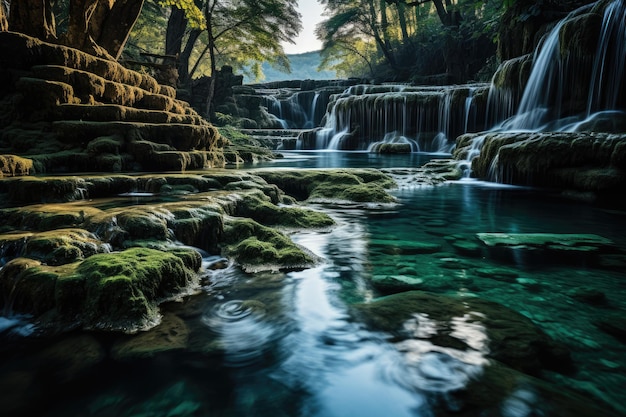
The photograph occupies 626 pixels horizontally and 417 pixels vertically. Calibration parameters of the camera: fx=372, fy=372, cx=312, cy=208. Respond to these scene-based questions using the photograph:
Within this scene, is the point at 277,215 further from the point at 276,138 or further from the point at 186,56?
the point at 186,56

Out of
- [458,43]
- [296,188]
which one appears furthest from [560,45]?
[458,43]

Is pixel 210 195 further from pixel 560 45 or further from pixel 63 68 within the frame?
pixel 560 45

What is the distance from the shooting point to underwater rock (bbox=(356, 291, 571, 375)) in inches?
85.7

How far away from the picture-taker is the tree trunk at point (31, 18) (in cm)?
972

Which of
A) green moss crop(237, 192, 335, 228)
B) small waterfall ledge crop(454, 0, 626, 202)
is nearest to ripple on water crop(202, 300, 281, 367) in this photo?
green moss crop(237, 192, 335, 228)

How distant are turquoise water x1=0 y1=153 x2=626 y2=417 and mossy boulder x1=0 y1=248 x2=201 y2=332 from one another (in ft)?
0.45

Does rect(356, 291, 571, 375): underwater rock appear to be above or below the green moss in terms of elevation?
below

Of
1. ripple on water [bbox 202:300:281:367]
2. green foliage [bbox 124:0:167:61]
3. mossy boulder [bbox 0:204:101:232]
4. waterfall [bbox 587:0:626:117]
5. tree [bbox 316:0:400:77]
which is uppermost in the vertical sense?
tree [bbox 316:0:400:77]

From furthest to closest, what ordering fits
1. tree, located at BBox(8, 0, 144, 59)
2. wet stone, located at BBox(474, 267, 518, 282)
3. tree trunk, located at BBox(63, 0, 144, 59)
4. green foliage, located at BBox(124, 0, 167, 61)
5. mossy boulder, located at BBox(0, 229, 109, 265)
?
green foliage, located at BBox(124, 0, 167, 61) < tree trunk, located at BBox(63, 0, 144, 59) < tree, located at BBox(8, 0, 144, 59) < wet stone, located at BBox(474, 267, 518, 282) < mossy boulder, located at BBox(0, 229, 109, 265)

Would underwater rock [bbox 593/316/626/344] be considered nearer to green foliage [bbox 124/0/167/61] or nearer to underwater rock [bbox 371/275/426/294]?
underwater rock [bbox 371/275/426/294]

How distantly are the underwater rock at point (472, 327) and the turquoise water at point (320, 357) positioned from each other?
0.14ft

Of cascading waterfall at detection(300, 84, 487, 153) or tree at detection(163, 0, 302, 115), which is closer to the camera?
cascading waterfall at detection(300, 84, 487, 153)

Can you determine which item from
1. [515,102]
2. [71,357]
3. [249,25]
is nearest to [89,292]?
[71,357]

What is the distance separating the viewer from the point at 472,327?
247 cm
